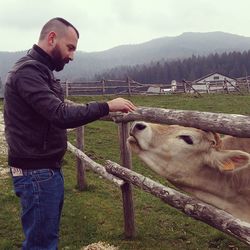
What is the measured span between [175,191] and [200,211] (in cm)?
53

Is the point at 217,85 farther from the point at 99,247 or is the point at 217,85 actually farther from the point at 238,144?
the point at 238,144

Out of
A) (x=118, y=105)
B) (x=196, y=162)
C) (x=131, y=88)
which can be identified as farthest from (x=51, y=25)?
(x=131, y=88)

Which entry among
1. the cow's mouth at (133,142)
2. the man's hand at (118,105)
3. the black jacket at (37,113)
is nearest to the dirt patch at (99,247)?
the cow's mouth at (133,142)

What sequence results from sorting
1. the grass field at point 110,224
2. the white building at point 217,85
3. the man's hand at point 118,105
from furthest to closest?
the white building at point 217,85, the grass field at point 110,224, the man's hand at point 118,105

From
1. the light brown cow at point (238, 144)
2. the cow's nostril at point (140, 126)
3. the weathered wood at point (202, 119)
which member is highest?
the weathered wood at point (202, 119)

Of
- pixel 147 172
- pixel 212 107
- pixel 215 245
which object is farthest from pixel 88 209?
pixel 212 107

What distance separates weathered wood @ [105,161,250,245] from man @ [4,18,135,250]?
106 cm

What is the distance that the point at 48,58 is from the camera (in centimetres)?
382

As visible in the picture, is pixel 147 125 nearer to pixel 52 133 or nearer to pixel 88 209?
pixel 52 133

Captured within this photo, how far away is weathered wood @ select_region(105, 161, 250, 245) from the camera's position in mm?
3387

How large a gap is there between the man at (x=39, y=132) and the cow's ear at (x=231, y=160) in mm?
1058

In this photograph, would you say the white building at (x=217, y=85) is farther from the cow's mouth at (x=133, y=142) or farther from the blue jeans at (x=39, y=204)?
the blue jeans at (x=39, y=204)

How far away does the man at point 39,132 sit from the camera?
11.9 ft

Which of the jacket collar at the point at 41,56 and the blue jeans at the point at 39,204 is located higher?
the jacket collar at the point at 41,56
